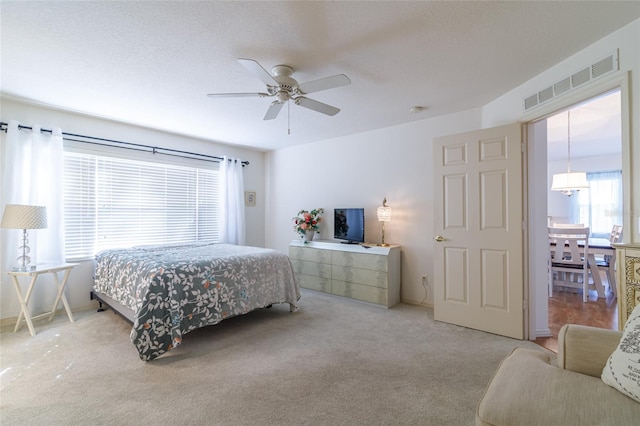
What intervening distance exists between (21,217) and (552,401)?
4385 mm

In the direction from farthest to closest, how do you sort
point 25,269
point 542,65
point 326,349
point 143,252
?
point 143,252, point 25,269, point 326,349, point 542,65

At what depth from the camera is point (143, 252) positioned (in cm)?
363

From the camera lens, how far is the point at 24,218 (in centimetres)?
298

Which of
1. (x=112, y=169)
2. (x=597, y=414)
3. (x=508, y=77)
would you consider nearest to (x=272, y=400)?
(x=597, y=414)

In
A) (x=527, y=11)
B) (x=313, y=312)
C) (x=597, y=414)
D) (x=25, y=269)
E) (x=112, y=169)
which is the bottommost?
(x=313, y=312)

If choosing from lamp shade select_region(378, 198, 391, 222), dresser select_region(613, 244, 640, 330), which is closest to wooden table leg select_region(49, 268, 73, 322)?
lamp shade select_region(378, 198, 391, 222)

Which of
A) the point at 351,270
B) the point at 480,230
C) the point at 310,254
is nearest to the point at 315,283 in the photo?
the point at 310,254

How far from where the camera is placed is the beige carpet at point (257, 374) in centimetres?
181

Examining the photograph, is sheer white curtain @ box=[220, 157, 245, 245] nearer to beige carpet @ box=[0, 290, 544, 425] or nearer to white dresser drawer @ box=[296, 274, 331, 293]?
white dresser drawer @ box=[296, 274, 331, 293]

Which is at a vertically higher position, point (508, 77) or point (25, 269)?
point (508, 77)

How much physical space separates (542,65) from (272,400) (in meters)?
3.37

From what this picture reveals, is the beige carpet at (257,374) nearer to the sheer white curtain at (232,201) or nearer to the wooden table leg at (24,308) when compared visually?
the wooden table leg at (24,308)

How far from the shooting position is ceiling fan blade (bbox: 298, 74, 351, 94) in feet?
7.11

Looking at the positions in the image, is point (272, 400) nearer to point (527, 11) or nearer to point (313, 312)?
point (313, 312)
